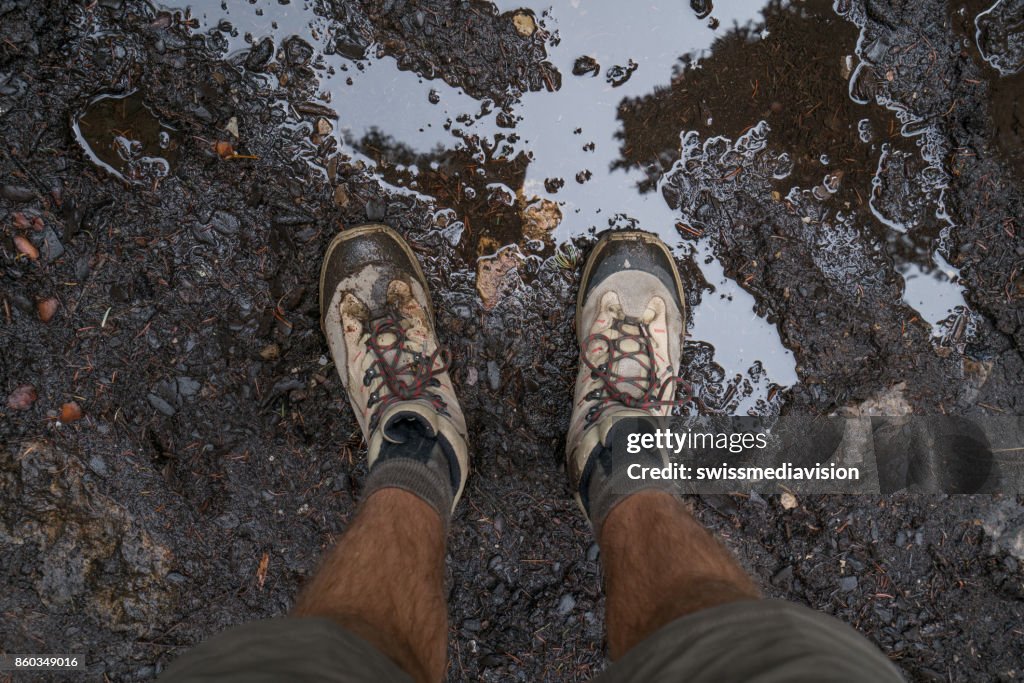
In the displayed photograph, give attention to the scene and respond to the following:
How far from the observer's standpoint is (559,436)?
232 cm

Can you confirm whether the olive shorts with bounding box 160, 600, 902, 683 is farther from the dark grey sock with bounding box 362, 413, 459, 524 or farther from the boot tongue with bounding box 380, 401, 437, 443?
the boot tongue with bounding box 380, 401, 437, 443

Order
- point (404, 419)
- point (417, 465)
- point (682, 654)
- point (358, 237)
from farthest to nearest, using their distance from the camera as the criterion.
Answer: point (358, 237) < point (404, 419) < point (417, 465) < point (682, 654)

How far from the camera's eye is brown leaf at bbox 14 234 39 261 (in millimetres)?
2182

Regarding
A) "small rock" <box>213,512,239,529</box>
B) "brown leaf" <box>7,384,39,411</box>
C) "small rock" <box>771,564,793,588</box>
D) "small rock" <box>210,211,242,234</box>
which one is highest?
"small rock" <box>210,211,242,234</box>

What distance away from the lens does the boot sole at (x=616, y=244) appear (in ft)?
7.52

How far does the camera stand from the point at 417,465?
77.9 inches

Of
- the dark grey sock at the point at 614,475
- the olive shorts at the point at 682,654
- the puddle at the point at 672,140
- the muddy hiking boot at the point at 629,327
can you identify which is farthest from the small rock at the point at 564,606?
the puddle at the point at 672,140

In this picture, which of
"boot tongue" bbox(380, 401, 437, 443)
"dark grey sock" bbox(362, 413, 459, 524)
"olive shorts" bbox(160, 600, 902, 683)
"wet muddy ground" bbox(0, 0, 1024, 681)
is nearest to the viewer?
"olive shorts" bbox(160, 600, 902, 683)

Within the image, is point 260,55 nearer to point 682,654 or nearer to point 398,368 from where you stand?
point 398,368

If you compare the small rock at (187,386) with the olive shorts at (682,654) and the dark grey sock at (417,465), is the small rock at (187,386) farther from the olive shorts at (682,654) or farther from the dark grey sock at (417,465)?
the olive shorts at (682,654)

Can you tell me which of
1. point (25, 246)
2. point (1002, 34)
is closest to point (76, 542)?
point (25, 246)

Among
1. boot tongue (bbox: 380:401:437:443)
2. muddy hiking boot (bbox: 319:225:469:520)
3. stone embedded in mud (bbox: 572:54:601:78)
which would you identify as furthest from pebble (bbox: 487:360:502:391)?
stone embedded in mud (bbox: 572:54:601:78)

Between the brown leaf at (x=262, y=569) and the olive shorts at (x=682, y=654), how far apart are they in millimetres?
1009

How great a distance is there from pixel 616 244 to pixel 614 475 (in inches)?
36.1
